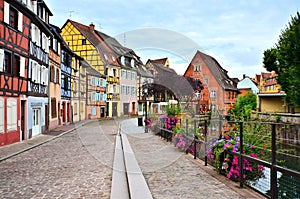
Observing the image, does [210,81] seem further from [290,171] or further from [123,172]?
[290,171]

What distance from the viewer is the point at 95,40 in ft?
135

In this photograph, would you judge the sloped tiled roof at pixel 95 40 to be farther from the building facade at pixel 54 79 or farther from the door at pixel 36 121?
the door at pixel 36 121

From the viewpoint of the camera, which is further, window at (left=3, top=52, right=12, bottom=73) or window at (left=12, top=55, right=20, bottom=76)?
window at (left=12, top=55, right=20, bottom=76)

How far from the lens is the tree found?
21000 mm

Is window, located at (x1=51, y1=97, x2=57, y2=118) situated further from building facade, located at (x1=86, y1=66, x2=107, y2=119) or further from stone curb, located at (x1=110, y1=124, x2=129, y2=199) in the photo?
stone curb, located at (x1=110, y1=124, x2=129, y2=199)

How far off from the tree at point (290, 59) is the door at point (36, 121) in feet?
54.3

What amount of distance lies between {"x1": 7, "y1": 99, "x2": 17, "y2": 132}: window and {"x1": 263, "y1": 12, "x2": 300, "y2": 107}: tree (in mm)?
17232

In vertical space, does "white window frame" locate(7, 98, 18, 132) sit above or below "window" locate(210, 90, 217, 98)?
below

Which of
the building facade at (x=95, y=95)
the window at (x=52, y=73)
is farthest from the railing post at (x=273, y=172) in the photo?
the building facade at (x=95, y=95)

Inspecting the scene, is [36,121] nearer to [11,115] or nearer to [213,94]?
[11,115]

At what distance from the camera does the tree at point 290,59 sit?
21.0 meters

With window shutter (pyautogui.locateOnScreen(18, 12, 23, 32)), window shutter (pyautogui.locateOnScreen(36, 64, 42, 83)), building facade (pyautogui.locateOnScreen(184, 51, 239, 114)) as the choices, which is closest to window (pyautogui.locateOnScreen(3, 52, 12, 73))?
window shutter (pyautogui.locateOnScreen(18, 12, 23, 32))

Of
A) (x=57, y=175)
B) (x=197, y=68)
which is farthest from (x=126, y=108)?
(x=57, y=175)

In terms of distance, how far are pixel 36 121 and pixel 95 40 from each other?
25199 mm
